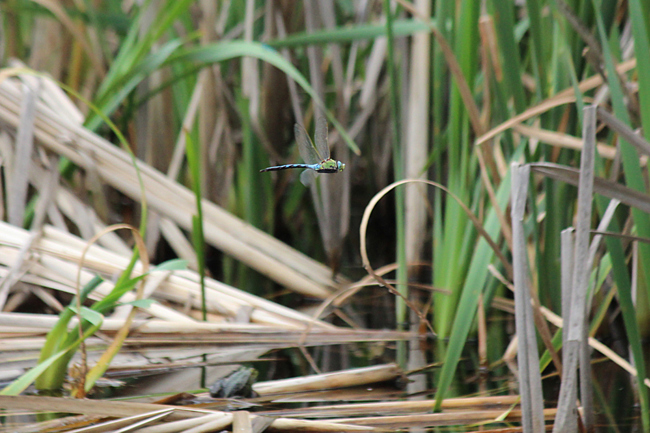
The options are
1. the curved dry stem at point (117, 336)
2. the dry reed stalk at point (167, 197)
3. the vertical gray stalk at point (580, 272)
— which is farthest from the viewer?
the dry reed stalk at point (167, 197)

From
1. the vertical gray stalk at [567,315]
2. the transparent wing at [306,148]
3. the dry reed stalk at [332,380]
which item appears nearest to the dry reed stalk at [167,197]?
the dry reed stalk at [332,380]

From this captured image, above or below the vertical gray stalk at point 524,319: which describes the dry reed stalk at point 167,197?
above

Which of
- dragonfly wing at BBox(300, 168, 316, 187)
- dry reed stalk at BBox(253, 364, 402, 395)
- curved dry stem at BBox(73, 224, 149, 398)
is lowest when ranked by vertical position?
dry reed stalk at BBox(253, 364, 402, 395)

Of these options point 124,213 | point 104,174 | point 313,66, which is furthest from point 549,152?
point 124,213

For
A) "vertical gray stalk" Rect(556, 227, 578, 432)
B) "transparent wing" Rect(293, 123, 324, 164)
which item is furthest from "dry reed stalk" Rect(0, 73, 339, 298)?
"vertical gray stalk" Rect(556, 227, 578, 432)

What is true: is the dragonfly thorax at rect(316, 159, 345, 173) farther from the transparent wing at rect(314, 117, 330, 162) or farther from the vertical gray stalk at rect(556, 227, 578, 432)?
the vertical gray stalk at rect(556, 227, 578, 432)

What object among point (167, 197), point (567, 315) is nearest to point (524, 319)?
point (567, 315)

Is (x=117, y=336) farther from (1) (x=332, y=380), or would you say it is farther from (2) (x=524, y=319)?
(2) (x=524, y=319)

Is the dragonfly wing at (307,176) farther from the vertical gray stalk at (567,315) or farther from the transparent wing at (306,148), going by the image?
the vertical gray stalk at (567,315)
